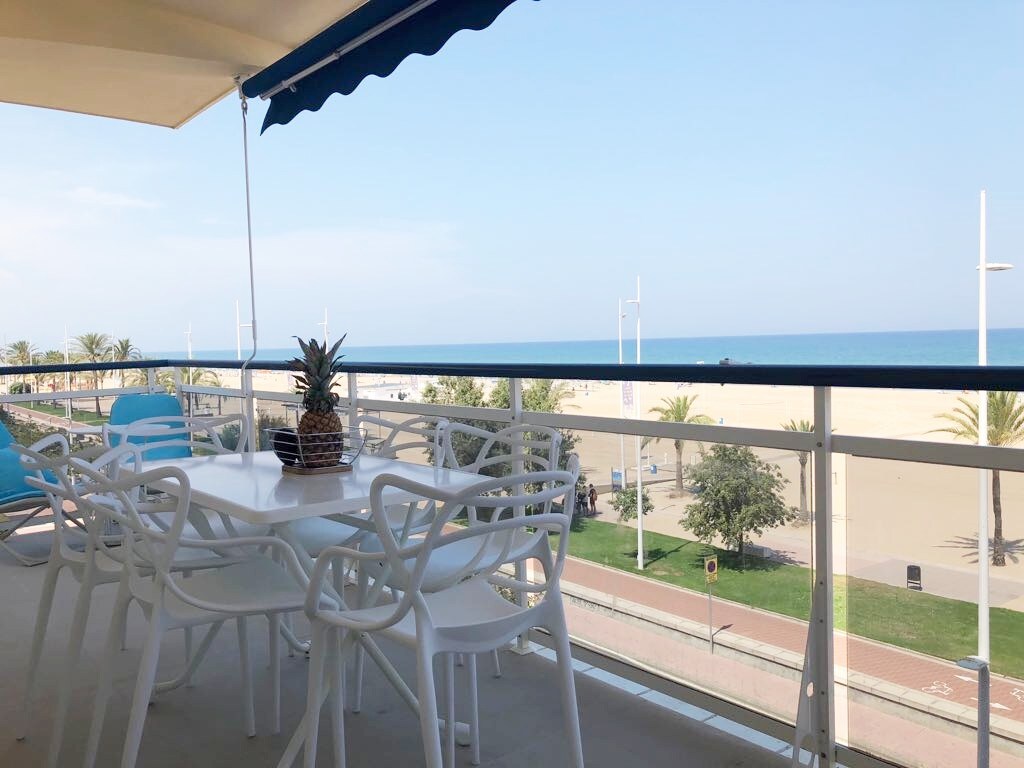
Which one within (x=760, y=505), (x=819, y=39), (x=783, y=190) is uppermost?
(x=819, y=39)

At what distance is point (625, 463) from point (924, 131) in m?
50.0

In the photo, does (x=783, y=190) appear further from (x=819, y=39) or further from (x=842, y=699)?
(x=842, y=699)

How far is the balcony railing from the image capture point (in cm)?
192

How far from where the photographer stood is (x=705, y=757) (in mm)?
2430

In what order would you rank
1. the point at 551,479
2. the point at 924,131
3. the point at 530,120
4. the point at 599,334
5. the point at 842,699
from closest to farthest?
the point at 551,479, the point at 842,699, the point at 924,131, the point at 530,120, the point at 599,334

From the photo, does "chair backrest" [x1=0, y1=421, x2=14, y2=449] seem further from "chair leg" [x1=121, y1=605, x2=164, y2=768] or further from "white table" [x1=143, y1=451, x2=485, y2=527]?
"chair leg" [x1=121, y1=605, x2=164, y2=768]

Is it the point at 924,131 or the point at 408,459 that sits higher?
the point at 924,131

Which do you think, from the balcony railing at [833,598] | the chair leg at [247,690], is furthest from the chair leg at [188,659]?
the balcony railing at [833,598]

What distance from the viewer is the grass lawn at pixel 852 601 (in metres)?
1.91

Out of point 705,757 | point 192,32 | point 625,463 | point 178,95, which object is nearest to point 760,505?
point 625,463

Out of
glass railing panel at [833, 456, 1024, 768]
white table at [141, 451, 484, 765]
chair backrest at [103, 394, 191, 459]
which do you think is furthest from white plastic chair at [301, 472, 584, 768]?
chair backrest at [103, 394, 191, 459]

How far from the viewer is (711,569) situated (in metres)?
2.56

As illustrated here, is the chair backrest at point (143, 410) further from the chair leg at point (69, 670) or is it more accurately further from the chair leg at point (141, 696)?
the chair leg at point (141, 696)

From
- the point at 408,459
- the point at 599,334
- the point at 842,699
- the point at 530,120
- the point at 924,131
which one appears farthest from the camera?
the point at 599,334
